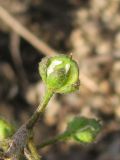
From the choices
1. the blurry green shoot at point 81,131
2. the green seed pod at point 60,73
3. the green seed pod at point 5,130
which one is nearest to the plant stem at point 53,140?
the blurry green shoot at point 81,131

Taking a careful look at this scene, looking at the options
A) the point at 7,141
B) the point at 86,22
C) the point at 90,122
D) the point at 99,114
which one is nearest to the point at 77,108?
the point at 99,114

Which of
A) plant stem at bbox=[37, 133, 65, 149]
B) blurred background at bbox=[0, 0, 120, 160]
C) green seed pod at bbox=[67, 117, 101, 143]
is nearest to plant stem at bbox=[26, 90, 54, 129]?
plant stem at bbox=[37, 133, 65, 149]

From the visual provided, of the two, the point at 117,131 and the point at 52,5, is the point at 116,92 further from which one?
the point at 52,5

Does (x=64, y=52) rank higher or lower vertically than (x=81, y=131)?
higher

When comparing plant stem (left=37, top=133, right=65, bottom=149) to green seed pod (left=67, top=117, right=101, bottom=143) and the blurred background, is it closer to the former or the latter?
green seed pod (left=67, top=117, right=101, bottom=143)

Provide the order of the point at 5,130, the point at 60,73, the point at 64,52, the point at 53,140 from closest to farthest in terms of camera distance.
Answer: the point at 60,73
the point at 5,130
the point at 53,140
the point at 64,52

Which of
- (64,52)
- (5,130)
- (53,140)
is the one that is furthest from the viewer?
(64,52)

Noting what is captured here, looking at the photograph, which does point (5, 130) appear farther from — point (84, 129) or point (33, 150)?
point (84, 129)

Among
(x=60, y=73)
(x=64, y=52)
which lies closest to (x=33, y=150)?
(x=60, y=73)
